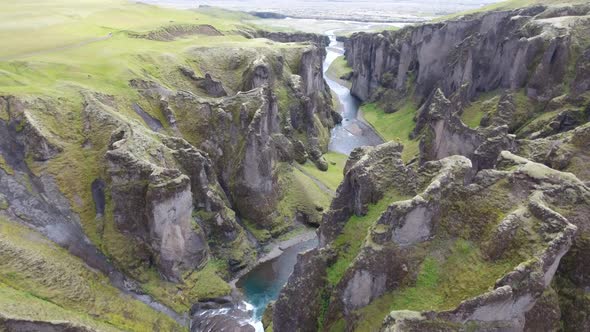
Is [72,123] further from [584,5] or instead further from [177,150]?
[584,5]

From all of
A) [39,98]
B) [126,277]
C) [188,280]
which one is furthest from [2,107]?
[188,280]

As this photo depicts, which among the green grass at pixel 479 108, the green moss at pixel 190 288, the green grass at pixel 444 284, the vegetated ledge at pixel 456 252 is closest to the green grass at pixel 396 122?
the green grass at pixel 479 108

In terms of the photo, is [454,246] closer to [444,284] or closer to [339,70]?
[444,284]

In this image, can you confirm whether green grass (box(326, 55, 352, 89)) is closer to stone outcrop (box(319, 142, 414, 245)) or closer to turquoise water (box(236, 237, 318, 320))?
turquoise water (box(236, 237, 318, 320))

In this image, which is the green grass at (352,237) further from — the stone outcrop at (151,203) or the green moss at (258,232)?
the green moss at (258,232)

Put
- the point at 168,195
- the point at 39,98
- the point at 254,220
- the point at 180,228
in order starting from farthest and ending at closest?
the point at 254,220 → the point at 39,98 → the point at 180,228 → the point at 168,195

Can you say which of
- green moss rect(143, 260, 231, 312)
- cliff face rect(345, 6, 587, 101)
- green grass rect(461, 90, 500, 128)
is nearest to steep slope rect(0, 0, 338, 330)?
green moss rect(143, 260, 231, 312)

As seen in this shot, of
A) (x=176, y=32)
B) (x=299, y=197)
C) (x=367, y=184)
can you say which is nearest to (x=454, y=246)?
(x=367, y=184)
